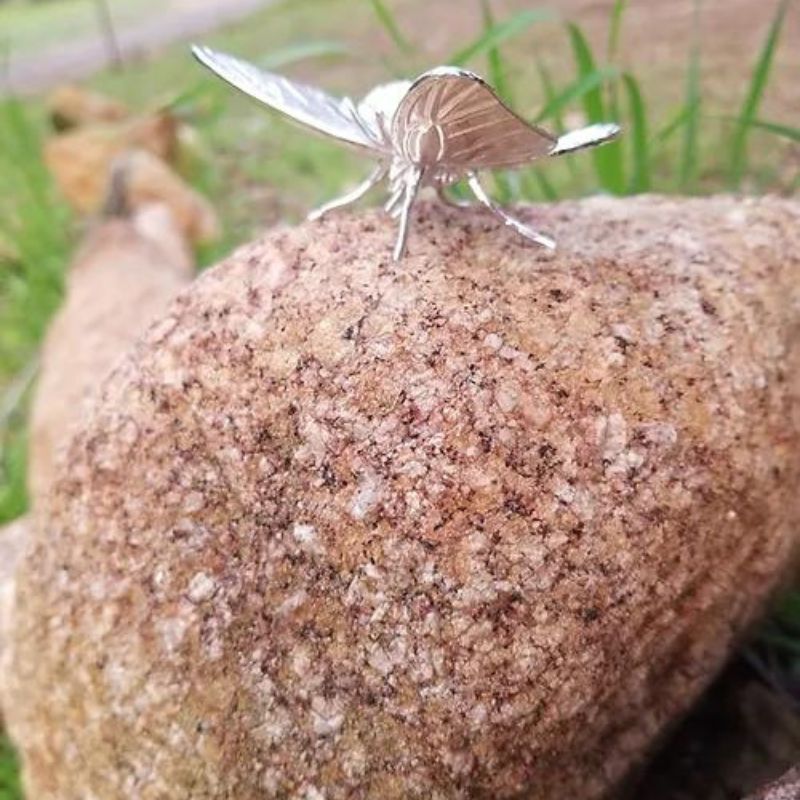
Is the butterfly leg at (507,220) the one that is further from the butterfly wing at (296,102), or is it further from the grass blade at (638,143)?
the grass blade at (638,143)

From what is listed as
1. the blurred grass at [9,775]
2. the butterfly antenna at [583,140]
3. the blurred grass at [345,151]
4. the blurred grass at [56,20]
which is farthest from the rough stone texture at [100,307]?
the blurred grass at [56,20]

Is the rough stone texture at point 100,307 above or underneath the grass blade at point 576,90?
underneath

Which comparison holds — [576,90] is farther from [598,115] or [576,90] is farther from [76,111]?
[76,111]

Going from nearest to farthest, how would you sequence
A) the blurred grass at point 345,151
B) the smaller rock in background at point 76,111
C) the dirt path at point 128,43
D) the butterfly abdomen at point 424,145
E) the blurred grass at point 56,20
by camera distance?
the butterfly abdomen at point 424,145
the blurred grass at point 345,151
the smaller rock in background at point 76,111
the dirt path at point 128,43
the blurred grass at point 56,20

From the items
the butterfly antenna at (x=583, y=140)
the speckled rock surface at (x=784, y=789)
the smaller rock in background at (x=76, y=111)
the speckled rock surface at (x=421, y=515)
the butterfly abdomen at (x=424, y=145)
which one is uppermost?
the butterfly abdomen at (x=424, y=145)

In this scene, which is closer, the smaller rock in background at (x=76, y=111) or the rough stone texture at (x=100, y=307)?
the rough stone texture at (x=100, y=307)

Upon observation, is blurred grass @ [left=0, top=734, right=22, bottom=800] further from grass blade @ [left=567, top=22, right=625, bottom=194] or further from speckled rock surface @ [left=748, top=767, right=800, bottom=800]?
grass blade @ [left=567, top=22, right=625, bottom=194]

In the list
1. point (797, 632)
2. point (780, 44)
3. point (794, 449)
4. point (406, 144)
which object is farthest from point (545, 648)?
point (780, 44)

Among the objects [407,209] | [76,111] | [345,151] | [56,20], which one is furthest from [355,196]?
[56,20]
